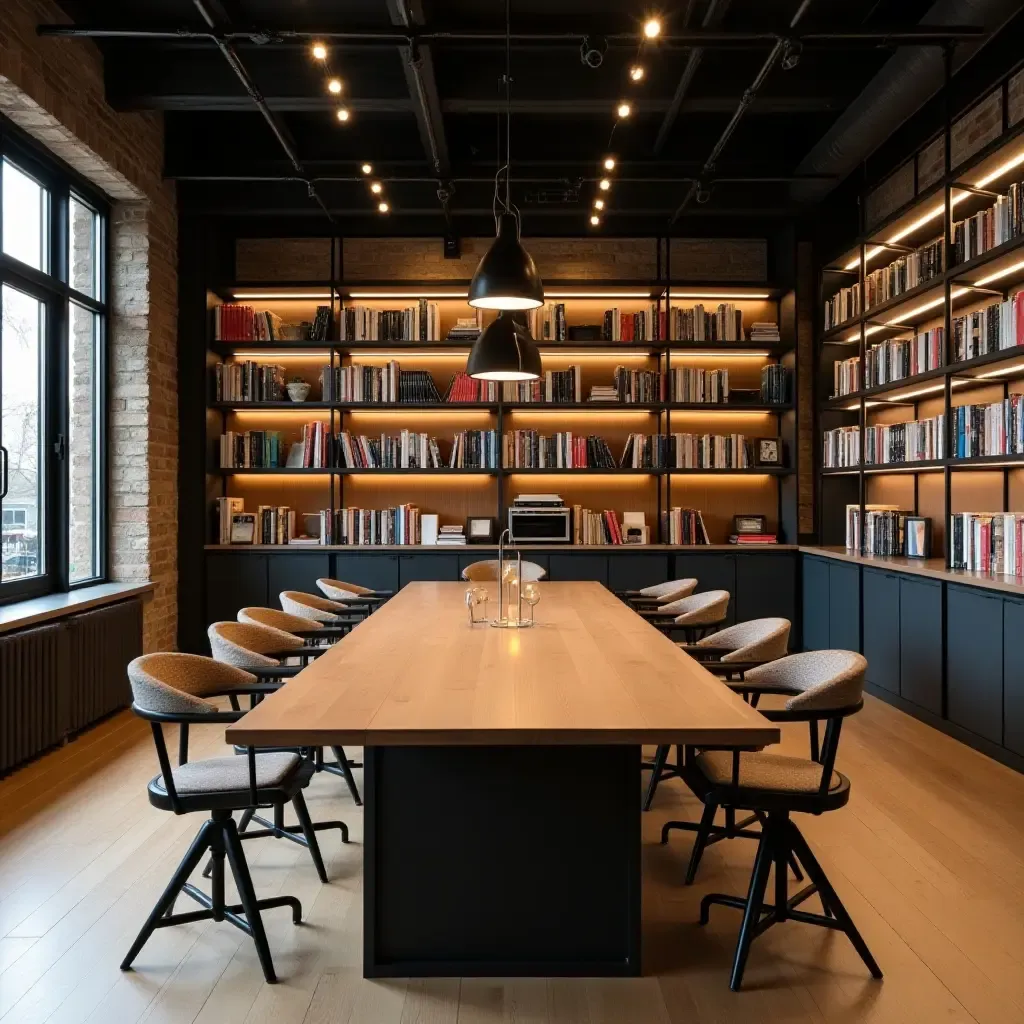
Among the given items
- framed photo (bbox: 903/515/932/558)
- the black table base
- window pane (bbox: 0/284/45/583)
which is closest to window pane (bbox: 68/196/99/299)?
window pane (bbox: 0/284/45/583)

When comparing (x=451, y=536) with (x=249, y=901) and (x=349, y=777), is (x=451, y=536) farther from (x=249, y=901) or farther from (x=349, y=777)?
(x=249, y=901)

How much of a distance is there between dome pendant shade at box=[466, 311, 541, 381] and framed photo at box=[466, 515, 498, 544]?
3.00 meters

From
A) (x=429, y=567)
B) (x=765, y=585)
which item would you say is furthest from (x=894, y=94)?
(x=429, y=567)

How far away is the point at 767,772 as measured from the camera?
2.88 metres

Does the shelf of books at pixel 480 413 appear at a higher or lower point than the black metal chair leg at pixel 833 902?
higher

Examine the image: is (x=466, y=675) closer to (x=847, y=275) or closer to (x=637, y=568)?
(x=637, y=568)

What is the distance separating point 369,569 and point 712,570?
8.98 ft

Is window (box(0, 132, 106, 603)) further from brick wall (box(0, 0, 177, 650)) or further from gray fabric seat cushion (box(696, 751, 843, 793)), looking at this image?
gray fabric seat cushion (box(696, 751, 843, 793))

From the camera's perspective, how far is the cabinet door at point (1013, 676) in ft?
14.5

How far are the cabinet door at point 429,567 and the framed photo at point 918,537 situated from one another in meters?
3.31

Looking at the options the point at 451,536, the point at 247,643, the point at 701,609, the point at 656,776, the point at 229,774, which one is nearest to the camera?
the point at 229,774

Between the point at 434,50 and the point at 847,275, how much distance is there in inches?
152

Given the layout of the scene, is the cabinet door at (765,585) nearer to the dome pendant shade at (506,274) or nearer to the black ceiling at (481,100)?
the black ceiling at (481,100)

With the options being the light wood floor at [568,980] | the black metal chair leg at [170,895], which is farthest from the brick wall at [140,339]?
the black metal chair leg at [170,895]
